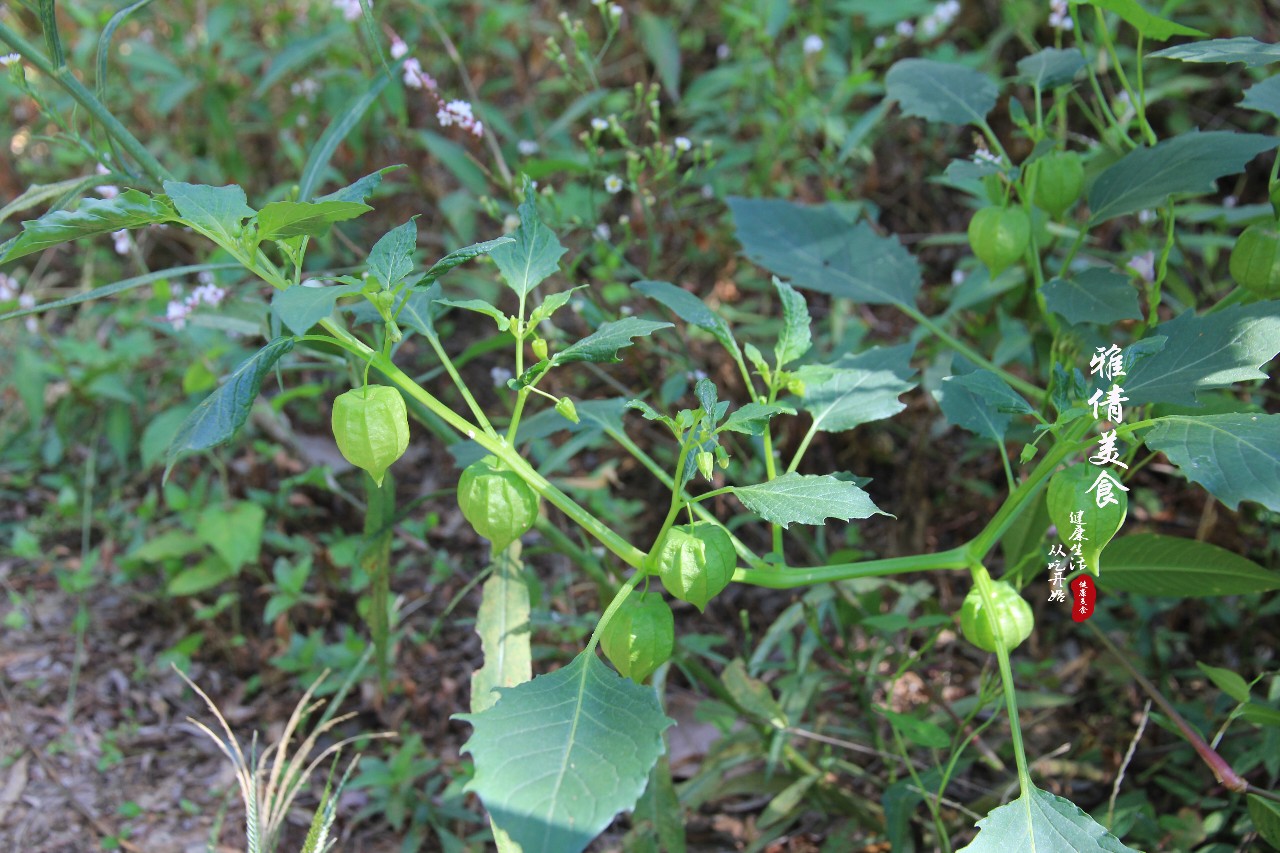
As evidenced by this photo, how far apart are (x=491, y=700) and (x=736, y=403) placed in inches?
45.1

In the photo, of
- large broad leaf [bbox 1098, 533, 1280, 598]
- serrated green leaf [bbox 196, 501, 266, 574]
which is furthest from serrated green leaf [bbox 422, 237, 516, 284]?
serrated green leaf [bbox 196, 501, 266, 574]

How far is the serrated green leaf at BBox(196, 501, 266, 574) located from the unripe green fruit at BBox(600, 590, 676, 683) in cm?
121

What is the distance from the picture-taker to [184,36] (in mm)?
3350

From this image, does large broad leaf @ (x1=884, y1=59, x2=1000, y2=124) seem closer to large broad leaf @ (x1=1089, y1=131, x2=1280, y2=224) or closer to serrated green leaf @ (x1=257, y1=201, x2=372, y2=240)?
large broad leaf @ (x1=1089, y1=131, x2=1280, y2=224)

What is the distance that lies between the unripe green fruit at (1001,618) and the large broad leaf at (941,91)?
2.52ft

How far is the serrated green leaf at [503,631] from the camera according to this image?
1.29 m

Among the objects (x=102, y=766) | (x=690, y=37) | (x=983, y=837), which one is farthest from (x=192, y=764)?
(x=690, y=37)

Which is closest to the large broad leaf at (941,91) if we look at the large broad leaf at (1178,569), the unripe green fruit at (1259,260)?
the unripe green fruit at (1259,260)

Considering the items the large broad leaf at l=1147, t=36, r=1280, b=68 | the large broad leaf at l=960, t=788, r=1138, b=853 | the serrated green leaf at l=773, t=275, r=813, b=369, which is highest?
the large broad leaf at l=1147, t=36, r=1280, b=68

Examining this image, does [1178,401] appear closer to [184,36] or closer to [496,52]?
[496,52]

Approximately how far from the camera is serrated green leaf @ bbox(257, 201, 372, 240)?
93cm

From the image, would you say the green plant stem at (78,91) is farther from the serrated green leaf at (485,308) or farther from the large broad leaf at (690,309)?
the large broad leaf at (690,309)

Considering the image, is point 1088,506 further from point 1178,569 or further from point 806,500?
point 1178,569

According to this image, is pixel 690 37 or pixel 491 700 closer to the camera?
pixel 491 700
